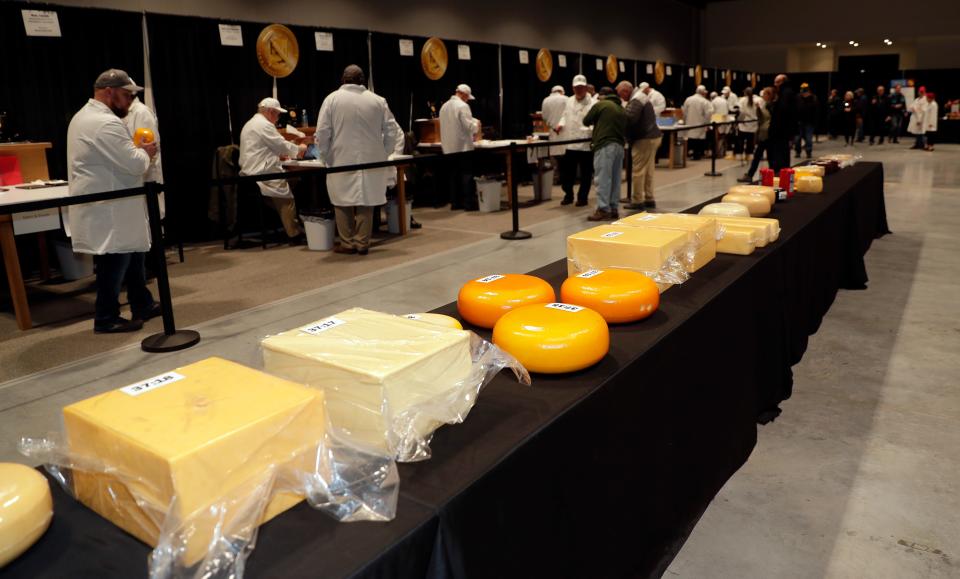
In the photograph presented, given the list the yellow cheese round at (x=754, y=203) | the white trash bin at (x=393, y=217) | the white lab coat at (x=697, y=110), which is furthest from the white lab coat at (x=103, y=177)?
the white lab coat at (x=697, y=110)

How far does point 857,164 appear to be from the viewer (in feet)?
18.2

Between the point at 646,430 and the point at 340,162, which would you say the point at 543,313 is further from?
the point at 340,162

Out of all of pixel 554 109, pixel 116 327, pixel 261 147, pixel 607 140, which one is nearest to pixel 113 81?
pixel 116 327

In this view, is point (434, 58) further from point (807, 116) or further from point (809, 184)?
point (807, 116)

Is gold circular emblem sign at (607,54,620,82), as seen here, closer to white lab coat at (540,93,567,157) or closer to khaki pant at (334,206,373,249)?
white lab coat at (540,93,567,157)

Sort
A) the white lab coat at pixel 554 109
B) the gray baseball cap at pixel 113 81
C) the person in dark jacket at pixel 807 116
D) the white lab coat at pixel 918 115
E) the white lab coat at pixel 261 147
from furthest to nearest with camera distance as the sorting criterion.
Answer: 1. the white lab coat at pixel 918 115
2. the person in dark jacket at pixel 807 116
3. the white lab coat at pixel 554 109
4. the white lab coat at pixel 261 147
5. the gray baseball cap at pixel 113 81

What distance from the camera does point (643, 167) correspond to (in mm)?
8359

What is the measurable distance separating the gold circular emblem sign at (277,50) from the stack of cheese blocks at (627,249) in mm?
6470

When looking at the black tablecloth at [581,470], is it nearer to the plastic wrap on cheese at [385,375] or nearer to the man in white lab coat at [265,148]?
the plastic wrap on cheese at [385,375]

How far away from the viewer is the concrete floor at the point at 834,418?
202 cm

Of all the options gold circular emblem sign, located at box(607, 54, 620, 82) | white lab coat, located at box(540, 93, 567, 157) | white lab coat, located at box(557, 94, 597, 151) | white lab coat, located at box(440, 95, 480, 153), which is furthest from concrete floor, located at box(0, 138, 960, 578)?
gold circular emblem sign, located at box(607, 54, 620, 82)

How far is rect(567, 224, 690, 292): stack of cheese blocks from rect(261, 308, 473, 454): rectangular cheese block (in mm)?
865

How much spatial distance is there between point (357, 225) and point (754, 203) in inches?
159

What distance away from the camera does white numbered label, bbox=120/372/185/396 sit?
105 centimetres
